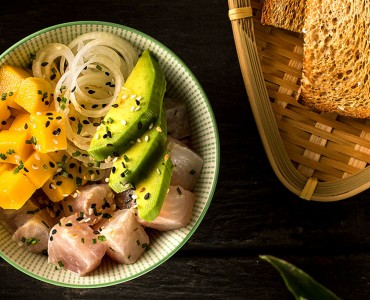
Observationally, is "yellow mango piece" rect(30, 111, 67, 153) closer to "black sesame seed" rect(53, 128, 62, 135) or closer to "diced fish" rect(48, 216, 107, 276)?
"black sesame seed" rect(53, 128, 62, 135)

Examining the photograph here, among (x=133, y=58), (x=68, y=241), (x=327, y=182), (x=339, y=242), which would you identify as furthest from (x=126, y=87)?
(x=339, y=242)

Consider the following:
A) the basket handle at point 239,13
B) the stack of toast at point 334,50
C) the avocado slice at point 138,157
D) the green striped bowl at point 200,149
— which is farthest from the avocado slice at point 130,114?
the stack of toast at point 334,50

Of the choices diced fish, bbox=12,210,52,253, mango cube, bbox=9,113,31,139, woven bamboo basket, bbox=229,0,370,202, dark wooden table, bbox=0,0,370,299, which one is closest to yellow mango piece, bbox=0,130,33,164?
mango cube, bbox=9,113,31,139

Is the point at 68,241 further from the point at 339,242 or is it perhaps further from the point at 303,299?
the point at 339,242

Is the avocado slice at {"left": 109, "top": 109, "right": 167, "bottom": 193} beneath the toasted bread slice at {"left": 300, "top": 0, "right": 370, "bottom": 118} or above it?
beneath

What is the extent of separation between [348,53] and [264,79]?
218 mm

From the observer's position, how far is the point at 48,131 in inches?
49.0

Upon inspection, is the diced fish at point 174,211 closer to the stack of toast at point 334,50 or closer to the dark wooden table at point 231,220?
the dark wooden table at point 231,220

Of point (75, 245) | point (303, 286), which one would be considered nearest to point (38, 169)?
point (75, 245)

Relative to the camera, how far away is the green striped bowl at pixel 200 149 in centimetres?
134

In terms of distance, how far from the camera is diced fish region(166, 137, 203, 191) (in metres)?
1.37

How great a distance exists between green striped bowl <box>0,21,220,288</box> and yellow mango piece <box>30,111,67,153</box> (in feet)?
0.56

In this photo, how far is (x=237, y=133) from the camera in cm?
167

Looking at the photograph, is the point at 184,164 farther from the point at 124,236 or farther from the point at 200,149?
the point at 124,236
